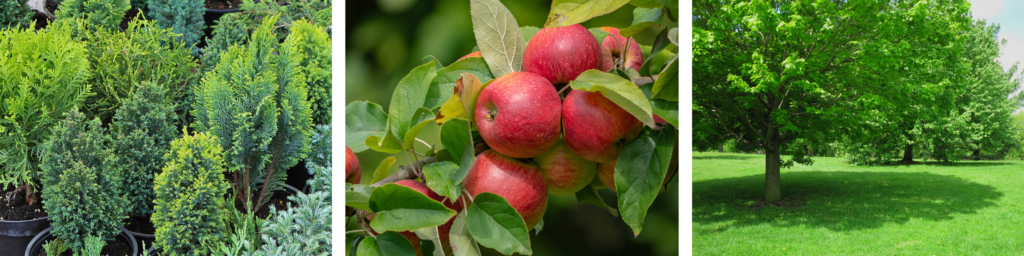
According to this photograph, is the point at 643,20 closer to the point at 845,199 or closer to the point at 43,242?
the point at 43,242

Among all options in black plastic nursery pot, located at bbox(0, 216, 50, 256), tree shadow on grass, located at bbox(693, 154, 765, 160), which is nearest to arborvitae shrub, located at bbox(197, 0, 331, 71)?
black plastic nursery pot, located at bbox(0, 216, 50, 256)

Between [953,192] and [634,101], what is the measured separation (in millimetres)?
6932

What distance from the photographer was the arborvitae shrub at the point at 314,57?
195 centimetres

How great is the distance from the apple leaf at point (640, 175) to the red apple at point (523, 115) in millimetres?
25

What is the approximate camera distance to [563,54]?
0.58 feet

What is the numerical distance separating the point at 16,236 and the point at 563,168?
2.48 m

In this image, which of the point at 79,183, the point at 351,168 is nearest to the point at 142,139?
the point at 79,183

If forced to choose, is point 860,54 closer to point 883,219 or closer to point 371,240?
point 883,219

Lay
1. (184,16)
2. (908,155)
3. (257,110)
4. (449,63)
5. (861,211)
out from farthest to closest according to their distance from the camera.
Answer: (908,155)
(861,211)
(184,16)
(257,110)
(449,63)

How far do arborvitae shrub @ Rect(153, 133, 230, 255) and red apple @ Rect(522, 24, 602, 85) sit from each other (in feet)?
5.93

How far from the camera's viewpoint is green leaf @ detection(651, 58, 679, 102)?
0.55 ft

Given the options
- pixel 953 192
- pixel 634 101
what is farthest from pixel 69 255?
pixel 953 192

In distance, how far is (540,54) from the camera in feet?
0.60

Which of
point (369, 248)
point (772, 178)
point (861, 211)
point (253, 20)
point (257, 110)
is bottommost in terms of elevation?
point (861, 211)
